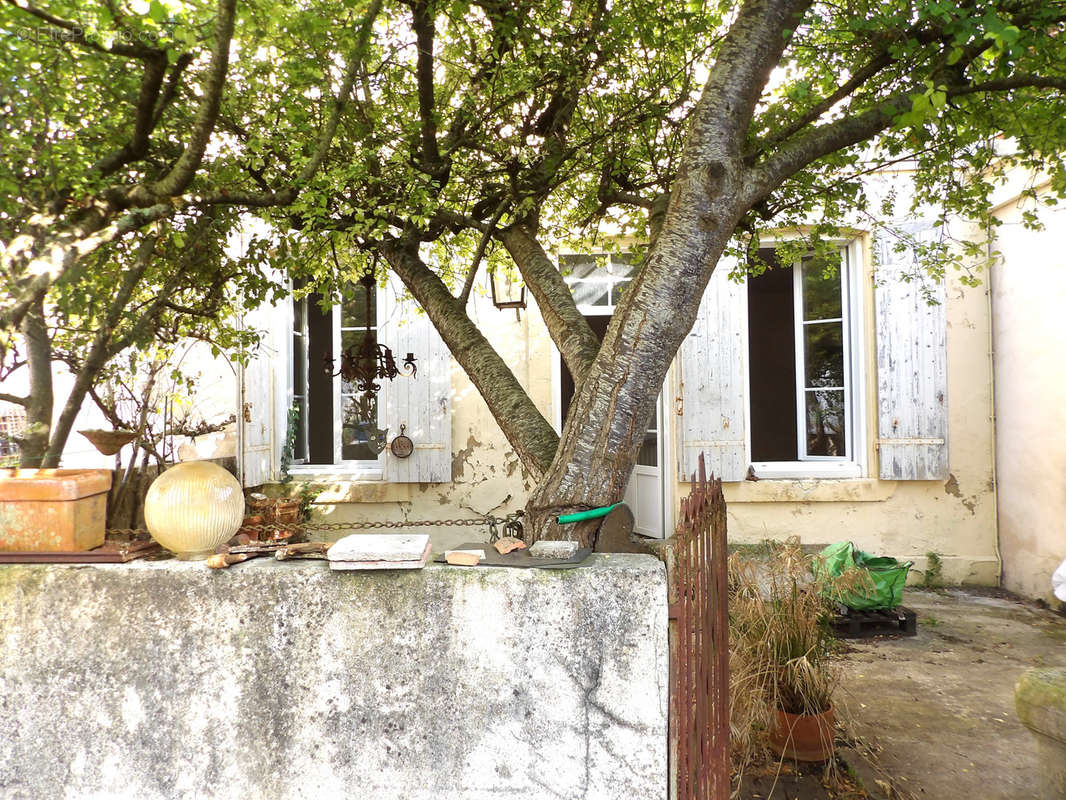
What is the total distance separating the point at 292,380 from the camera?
6.32 meters

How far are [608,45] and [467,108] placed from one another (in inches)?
30.5

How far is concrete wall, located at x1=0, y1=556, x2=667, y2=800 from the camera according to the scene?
1.67m

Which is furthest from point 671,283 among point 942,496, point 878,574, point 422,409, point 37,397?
point 942,496

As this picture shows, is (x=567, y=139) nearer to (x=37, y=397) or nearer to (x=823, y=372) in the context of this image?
(x=37, y=397)

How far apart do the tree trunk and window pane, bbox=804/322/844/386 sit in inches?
223

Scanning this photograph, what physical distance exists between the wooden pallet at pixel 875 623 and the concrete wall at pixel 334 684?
3659 mm

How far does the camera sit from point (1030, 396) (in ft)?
17.6

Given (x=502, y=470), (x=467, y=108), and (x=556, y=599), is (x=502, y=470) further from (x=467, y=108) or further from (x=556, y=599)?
(x=556, y=599)

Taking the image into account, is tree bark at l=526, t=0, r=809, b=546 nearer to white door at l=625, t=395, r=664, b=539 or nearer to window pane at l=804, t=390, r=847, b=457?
white door at l=625, t=395, r=664, b=539

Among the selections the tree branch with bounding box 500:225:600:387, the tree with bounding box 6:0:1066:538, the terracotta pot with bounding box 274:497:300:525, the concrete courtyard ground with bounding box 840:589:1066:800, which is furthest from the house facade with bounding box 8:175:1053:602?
the tree branch with bounding box 500:225:600:387

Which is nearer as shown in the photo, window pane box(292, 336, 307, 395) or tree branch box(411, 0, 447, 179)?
tree branch box(411, 0, 447, 179)

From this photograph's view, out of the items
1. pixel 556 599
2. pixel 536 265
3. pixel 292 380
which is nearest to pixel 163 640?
pixel 556 599

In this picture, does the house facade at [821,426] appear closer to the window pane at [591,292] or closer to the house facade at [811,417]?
the house facade at [811,417]

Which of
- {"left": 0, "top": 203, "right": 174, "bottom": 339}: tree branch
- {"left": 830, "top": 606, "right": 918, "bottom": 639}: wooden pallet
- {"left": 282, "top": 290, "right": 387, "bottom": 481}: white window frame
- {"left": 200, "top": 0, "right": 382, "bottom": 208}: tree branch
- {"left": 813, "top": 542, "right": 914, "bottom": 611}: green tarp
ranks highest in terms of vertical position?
{"left": 200, "top": 0, "right": 382, "bottom": 208}: tree branch
